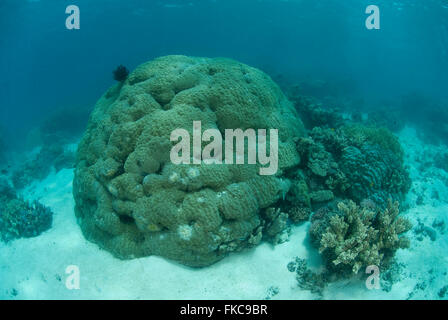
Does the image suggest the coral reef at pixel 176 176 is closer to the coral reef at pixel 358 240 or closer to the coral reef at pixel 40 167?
the coral reef at pixel 358 240

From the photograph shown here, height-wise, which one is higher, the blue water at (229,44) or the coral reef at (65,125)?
the blue water at (229,44)

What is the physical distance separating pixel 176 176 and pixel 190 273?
83.6 inches

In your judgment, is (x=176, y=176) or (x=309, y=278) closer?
(x=309, y=278)

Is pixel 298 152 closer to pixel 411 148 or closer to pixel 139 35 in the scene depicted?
pixel 411 148

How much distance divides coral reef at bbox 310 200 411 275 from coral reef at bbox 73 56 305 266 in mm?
1133

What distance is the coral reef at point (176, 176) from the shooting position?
5.27 metres

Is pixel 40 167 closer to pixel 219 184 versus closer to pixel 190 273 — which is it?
pixel 190 273

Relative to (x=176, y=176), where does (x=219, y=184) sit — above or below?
below

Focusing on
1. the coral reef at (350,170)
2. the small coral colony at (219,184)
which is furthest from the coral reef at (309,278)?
the coral reef at (350,170)

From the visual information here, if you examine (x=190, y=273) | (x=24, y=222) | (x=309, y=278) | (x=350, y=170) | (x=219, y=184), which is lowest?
(x=24, y=222)

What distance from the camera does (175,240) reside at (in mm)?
5203

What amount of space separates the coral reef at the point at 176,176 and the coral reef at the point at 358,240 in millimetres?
1133

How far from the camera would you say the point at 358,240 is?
498cm

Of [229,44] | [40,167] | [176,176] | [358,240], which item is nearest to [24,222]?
[176,176]
